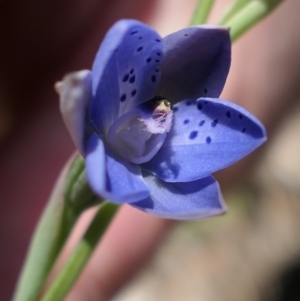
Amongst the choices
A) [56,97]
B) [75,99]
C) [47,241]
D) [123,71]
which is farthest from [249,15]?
[56,97]

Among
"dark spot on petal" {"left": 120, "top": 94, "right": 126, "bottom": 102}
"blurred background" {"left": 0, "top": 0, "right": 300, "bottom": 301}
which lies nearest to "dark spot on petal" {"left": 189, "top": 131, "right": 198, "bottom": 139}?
"dark spot on petal" {"left": 120, "top": 94, "right": 126, "bottom": 102}

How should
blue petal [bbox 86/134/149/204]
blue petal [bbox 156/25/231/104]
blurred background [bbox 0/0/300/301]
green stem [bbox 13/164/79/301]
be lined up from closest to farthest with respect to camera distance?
1. blue petal [bbox 86/134/149/204]
2. blue petal [bbox 156/25/231/104]
3. green stem [bbox 13/164/79/301]
4. blurred background [bbox 0/0/300/301]

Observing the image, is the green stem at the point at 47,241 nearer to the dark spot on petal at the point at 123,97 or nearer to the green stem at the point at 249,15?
the dark spot on petal at the point at 123,97

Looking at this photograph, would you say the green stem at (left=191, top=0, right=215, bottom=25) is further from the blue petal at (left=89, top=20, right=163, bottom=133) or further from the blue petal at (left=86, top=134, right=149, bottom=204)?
the blue petal at (left=86, top=134, right=149, bottom=204)

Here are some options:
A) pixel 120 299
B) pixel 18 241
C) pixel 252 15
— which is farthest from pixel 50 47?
pixel 120 299

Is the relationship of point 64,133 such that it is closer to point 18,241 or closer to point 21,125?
point 21,125

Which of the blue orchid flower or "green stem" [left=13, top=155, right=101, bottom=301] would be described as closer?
the blue orchid flower

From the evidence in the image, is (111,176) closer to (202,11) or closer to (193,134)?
(193,134)
